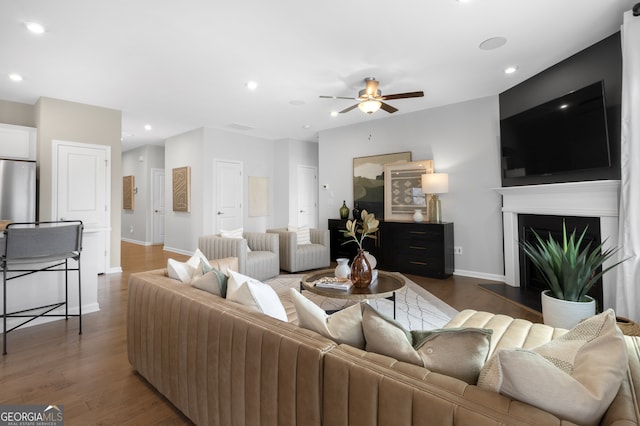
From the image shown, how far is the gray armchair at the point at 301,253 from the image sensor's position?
15.3 ft

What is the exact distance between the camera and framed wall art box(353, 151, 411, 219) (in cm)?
541

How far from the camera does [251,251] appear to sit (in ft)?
14.7

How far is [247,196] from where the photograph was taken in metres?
6.89

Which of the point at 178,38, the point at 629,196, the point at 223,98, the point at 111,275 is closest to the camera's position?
the point at 629,196

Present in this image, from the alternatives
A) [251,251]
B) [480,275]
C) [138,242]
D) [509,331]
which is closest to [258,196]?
[251,251]

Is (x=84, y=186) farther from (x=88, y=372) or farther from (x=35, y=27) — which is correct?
(x=88, y=372)

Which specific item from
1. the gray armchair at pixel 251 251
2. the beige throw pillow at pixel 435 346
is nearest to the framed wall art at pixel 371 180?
the gray armchair at pixel 251 251

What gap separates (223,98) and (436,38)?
9.88 ft

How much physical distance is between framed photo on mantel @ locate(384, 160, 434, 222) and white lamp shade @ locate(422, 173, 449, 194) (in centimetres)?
32

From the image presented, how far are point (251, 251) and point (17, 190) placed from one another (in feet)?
10.6

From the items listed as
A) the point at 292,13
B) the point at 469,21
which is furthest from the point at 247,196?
the point at 469,21

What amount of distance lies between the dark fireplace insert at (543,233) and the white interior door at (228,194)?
5.25m

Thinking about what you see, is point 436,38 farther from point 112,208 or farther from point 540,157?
point 112,208

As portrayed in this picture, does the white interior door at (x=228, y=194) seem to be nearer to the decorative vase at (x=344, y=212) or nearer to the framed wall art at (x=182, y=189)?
the framed wall art at (x=182, y=189)
